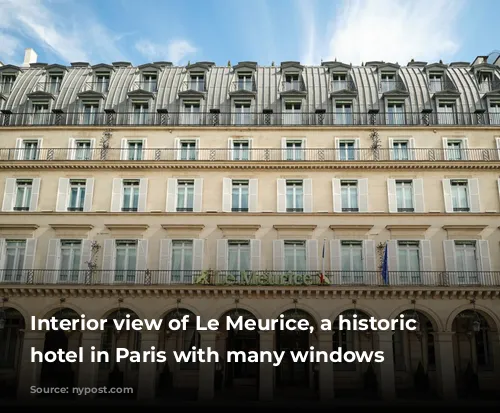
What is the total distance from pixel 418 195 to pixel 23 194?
24458 millimetres

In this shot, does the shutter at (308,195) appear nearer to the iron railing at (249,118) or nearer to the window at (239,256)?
the iron railing at (249,118)

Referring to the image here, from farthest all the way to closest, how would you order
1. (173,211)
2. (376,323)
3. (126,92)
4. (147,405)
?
(126,92), (173,211), (376,323), (147,405)

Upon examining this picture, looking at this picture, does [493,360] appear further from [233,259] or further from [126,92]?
[126,92]

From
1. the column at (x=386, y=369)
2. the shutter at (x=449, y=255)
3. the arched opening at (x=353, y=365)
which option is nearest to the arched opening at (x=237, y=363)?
the arched opening at (x=353, y=365)

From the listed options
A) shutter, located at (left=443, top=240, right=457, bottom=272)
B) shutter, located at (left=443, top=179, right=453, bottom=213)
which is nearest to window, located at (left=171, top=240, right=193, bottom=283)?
shutter, located at (left=443, top=240, right=457, bottom=272)

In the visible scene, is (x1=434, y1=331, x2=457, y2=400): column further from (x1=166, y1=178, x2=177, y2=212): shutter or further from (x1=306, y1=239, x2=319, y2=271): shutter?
(x1=166, y1=178, x2=177, y2=212): shutter

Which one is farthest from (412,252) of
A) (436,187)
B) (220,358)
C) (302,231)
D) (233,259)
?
(220,358)

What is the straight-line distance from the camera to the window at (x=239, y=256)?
101 feet

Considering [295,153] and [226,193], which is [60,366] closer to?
[226,193]

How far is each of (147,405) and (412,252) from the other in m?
17.2

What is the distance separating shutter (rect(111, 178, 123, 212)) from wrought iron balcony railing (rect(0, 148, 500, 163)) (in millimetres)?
1513

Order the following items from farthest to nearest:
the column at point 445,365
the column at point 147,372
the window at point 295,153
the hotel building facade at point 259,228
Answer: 1. the window at point 295,153
2. the hotel building facade at point 259,228
3. the column at point 147,372
4. the column at point 445,365

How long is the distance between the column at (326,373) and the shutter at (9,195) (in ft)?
66.7

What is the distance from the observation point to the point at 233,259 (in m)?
31.1
